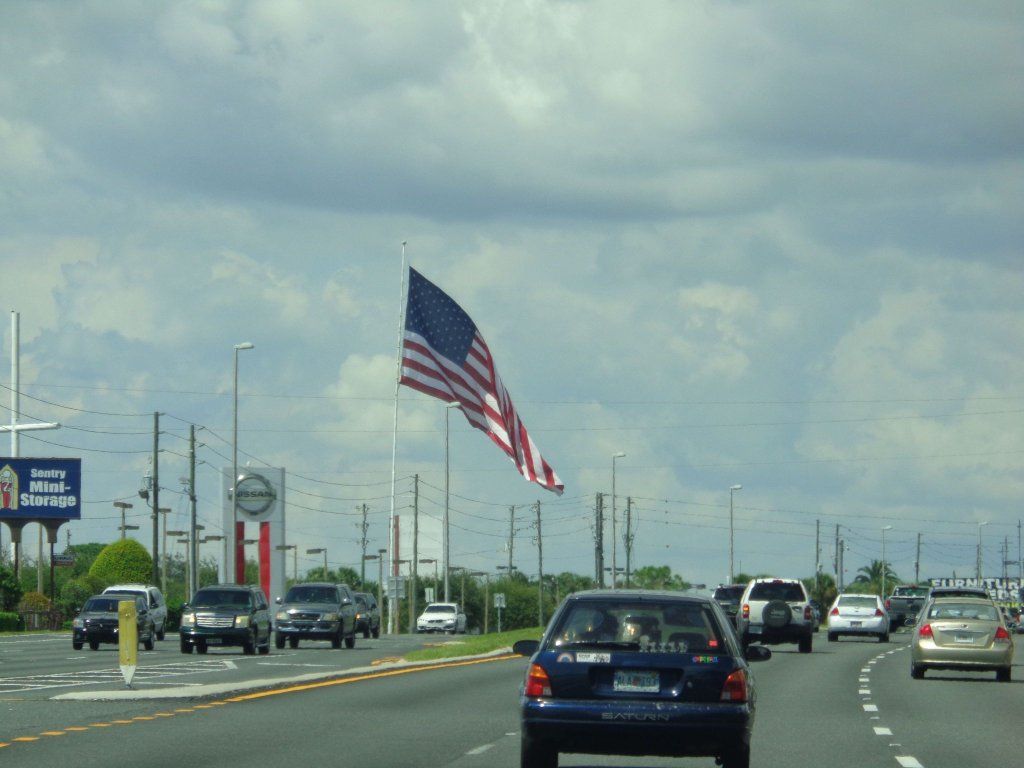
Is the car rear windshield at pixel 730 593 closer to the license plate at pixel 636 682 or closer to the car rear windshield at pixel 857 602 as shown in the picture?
the car rear windshield at pixel 857 602

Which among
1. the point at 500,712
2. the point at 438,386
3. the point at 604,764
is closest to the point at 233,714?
the point at 500,712

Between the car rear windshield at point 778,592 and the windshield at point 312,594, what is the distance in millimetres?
12059

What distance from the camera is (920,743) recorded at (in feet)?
58.5

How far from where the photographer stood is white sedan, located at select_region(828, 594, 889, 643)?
180 ft

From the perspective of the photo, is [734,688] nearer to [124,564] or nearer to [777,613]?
[777,613]

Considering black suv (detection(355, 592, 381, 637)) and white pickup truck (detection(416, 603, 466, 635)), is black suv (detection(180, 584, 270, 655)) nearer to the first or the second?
black suv (detection(355, 592, 381, 637))

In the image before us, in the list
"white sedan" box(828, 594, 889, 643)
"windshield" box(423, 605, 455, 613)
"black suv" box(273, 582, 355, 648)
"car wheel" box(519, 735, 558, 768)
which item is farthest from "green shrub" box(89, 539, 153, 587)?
"car wheel" box(519, 735, 558, 768)

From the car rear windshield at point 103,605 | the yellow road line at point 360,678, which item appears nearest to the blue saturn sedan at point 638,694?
the yellow road line at point 360,678

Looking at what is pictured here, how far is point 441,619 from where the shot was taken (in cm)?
8300

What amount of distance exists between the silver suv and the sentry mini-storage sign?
48.4m

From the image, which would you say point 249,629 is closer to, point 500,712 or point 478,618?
point 500,712

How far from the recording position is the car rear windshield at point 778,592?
4366 cm

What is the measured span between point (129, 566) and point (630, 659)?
7897cm

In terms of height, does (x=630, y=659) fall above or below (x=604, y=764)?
above
